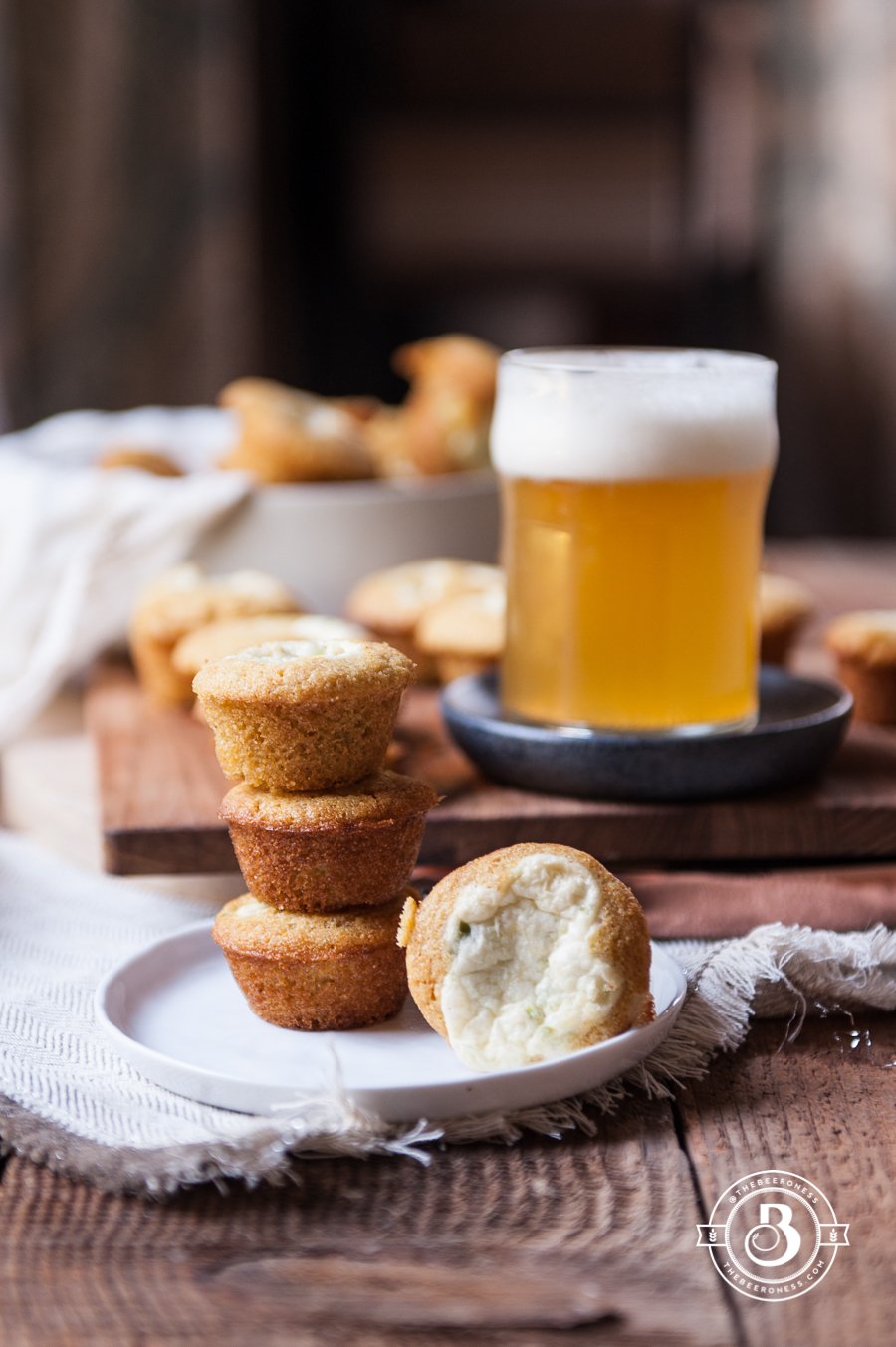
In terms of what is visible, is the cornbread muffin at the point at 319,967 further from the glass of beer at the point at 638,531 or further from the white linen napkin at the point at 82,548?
the white linen napkin at the point at 82,548

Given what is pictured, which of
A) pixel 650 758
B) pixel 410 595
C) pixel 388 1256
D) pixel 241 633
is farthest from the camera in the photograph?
pixel 410 595

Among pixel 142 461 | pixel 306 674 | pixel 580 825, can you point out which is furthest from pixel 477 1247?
pixel 142 461

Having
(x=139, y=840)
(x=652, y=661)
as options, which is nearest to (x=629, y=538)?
(x=652, y=661)

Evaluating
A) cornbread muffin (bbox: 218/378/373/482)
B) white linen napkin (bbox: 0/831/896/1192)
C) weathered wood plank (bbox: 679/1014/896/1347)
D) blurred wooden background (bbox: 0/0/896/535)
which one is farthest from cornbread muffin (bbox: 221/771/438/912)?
blurred wooden background (bbox: 0/0/896/535)

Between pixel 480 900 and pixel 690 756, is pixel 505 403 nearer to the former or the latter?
pixel 690 756

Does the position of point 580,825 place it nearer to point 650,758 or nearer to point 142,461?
point 650,758

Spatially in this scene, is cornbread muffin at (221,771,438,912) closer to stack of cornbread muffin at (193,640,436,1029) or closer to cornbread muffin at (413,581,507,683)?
stack of cornbread muffin at (193,640,436,1029)
